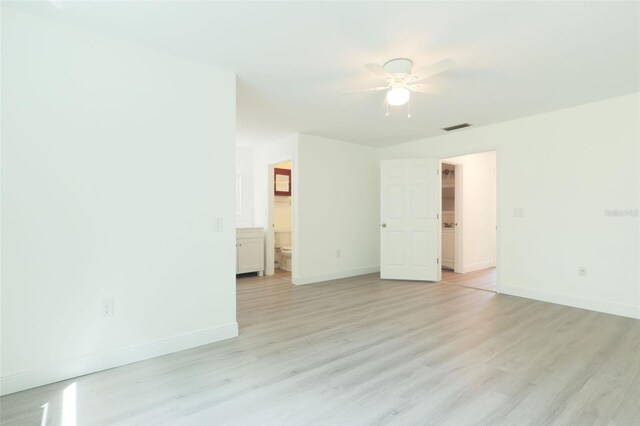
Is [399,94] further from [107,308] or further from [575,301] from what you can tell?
[575,301]

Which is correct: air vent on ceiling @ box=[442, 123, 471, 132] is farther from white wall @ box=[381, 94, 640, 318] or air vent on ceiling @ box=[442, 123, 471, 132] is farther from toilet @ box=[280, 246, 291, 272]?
toilet @ box=[280, 246, 291, 272]

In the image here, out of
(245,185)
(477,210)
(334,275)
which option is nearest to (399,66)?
(334,275)

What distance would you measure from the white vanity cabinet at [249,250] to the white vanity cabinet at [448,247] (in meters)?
3.67

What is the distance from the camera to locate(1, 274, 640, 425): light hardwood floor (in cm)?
171

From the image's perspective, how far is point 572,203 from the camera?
3.65 m

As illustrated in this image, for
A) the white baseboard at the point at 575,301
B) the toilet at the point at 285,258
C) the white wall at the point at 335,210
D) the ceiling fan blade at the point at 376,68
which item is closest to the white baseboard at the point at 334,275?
the white wall at the point at 335,210

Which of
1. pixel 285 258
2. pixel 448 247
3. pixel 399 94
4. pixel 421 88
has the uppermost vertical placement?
pixel 421 88

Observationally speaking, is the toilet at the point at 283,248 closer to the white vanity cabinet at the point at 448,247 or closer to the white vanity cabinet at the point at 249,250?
the white vanity cabinet at the point at 249,250

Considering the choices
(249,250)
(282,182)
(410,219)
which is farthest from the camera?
(282,182)

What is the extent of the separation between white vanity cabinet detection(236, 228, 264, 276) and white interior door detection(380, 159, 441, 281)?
216 cm

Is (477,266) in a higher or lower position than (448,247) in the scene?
lower

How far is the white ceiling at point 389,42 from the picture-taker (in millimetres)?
1888

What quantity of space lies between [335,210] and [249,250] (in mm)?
1660

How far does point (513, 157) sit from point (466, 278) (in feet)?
7.19
